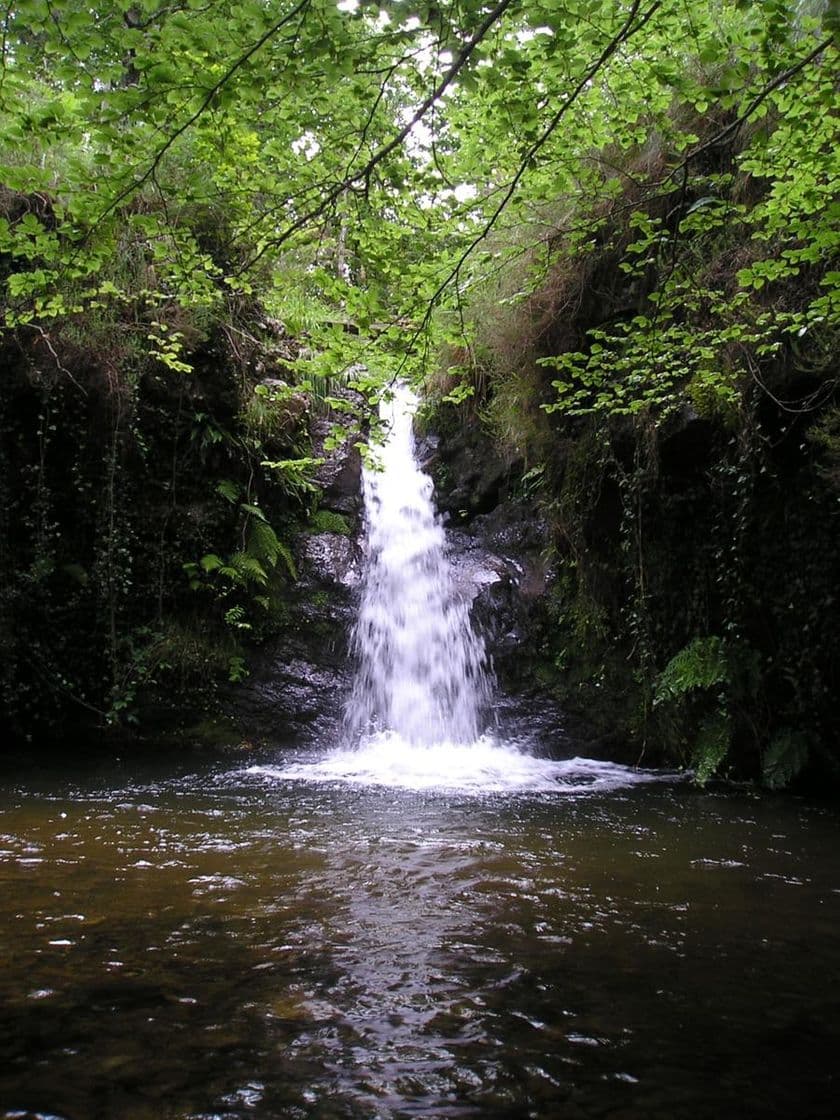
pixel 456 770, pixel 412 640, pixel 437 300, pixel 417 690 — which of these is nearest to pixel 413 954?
pixel 437 300

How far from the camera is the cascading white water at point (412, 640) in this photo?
8.25 metres

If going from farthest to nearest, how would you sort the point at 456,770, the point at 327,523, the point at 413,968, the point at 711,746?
the point at 327,523 < the point at 456,770 < the point at 711,746 < the point at 413,968

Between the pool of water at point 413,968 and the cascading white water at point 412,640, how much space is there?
325 centimetres

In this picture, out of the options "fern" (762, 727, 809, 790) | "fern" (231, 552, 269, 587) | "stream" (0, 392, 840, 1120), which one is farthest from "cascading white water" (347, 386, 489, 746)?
"fern" (762, 727, 809, 790)

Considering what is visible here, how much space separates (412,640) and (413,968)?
6289 mm

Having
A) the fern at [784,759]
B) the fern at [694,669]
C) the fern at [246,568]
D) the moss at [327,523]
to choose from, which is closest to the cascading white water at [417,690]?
the moss at [327,523]

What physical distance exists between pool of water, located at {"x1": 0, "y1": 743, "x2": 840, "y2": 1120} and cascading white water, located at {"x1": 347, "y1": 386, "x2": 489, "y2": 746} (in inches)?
128

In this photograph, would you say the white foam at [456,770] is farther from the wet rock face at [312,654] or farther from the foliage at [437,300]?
the foliage at [437,300]

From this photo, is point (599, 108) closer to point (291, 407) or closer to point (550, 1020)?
point (550, 1020)

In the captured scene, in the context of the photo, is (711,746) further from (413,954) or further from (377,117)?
(377,117)

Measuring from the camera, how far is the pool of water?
6.22 feet

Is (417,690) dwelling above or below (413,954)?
above

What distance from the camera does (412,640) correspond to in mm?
8938

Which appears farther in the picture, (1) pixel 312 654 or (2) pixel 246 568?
(1) pixel 312 654
